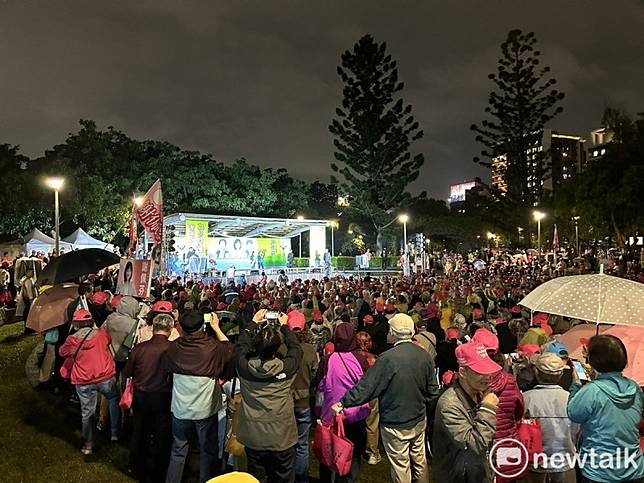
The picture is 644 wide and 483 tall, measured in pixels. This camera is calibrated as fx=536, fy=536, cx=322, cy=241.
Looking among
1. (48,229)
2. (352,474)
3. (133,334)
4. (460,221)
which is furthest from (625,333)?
(460,221)

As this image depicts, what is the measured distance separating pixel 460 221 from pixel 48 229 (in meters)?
38.0

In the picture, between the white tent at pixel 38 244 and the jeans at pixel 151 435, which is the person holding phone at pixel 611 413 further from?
the white tent at pixel 38 244

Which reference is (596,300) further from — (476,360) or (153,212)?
(153,212)

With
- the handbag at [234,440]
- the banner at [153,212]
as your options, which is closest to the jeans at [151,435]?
the handbag at [234,440]

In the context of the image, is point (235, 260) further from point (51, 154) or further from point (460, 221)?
point (460, 221)

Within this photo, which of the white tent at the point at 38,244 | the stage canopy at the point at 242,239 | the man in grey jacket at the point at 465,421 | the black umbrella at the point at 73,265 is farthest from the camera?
the stage canopy at the point at 242,239

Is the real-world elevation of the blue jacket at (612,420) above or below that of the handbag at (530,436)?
above

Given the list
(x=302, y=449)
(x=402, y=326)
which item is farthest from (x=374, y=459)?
(x=402, y=326)

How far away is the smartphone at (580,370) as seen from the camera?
4.00m

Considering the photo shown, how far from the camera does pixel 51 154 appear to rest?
30.6 meters

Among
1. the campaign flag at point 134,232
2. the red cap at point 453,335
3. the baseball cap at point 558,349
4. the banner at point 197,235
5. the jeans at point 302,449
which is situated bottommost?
the jeans at point 302,449

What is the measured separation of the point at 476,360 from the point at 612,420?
2.39ft

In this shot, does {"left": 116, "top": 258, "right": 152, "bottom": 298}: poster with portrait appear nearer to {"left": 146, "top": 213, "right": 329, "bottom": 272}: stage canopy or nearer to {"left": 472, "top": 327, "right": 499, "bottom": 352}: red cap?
{"left": 472, "top": 327, "right": 499, "bottom": 352}: red cap

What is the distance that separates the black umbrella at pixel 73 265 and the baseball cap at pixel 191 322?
4.59 meters
